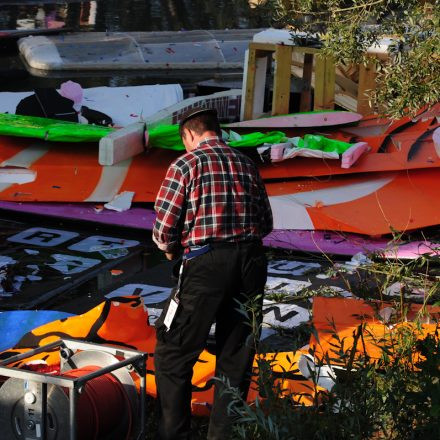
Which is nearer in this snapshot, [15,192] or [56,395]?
[56,395]

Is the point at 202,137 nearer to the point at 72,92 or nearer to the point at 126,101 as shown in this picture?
the point at 72,92

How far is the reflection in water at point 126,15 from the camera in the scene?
83.3ft

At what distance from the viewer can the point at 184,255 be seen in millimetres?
4297

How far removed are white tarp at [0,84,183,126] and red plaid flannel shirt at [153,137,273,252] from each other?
21.4 ft


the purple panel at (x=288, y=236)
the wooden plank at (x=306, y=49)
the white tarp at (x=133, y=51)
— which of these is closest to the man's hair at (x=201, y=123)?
the purple panel at (x=288, y=236)

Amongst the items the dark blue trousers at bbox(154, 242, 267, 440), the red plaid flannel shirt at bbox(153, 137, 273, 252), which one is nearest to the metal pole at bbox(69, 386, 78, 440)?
the dark blue trousers at bbox(154, 242, 267, 440)

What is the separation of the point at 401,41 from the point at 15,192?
19.3ft

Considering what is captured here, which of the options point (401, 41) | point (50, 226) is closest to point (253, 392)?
point (401, 41)

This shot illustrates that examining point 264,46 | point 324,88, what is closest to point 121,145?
point 264,46

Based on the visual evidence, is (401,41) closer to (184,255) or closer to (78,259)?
(184,255)

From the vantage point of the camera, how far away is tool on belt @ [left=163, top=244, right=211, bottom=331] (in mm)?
4246

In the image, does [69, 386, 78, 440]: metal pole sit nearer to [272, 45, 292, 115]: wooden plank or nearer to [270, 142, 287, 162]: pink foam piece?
[270, 142, 287, 162]: pink foam piece

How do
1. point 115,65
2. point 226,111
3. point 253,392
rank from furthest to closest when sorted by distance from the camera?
point 115,65 < point 226,111 < point 253,392

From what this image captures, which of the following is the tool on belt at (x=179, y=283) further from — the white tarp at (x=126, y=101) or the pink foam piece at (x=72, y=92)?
the pink foam piece at (x=72, y=92)
